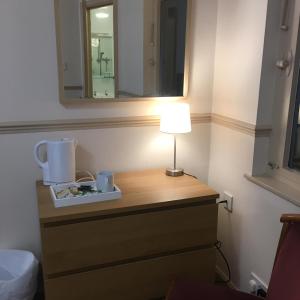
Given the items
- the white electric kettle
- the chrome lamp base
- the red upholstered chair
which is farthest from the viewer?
the chrome lamp base

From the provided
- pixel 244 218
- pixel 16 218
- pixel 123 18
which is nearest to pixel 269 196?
pixel 244 218

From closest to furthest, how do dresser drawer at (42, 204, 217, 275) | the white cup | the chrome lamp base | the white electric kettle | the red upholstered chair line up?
the red upholstered chair, dresser drawer at (42, 204, 217, 275), the white cup, the white electric kettle, the chrome lamp base

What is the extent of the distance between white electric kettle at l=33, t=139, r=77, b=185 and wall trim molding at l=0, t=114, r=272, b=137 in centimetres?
11

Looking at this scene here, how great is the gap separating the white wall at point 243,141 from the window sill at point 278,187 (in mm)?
39

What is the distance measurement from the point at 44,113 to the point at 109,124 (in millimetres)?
342

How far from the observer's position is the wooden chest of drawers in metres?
1.48

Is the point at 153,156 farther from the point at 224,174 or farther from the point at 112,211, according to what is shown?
the point at 112,211

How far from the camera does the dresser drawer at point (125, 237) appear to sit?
148cm

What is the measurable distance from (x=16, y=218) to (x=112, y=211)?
0.67 m

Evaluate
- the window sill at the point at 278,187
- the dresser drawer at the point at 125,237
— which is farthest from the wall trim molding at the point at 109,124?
the dresser drawer at the point at 125,237

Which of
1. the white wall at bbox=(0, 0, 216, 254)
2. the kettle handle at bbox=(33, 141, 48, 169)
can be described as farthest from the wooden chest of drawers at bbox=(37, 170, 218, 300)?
the white wall at bbox=(0, 0, 216, 254)

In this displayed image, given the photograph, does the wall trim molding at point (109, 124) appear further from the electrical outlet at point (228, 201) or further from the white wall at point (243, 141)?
the electrical outlet at point (228, 201)

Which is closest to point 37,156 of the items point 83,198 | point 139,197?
point 83,198

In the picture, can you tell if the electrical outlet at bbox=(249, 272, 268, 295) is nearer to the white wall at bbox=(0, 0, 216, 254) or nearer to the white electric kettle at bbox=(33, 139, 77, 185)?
the white wall at bbox=(0, 0, 216, 254)
